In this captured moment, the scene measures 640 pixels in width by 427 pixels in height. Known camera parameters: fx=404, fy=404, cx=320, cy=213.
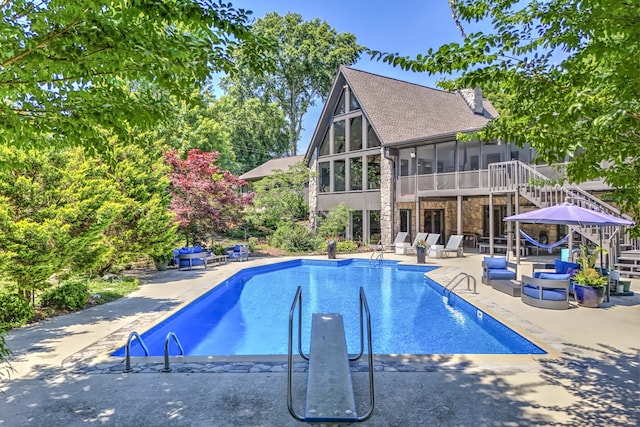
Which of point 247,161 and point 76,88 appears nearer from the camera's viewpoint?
point 76,88

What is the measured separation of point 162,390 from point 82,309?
5.23 meters

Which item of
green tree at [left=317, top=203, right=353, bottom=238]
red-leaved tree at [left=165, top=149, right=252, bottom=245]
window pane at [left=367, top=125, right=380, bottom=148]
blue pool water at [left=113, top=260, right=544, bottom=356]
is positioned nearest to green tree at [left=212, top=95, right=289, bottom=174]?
green tree at [left=317, top=203, right=353, bottom=238]

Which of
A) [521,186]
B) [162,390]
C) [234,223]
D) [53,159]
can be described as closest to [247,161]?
[234,223]

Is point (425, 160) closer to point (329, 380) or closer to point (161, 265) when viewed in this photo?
point (161, 265)

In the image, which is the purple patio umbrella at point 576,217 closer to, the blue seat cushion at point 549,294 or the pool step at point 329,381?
the blue seat cushion at point 549,294

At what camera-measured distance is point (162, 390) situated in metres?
4.70

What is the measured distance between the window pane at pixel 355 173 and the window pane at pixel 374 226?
5.87 ft

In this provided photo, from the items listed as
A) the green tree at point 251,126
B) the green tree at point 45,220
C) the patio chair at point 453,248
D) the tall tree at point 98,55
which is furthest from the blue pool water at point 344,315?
the green tree at point 251,126

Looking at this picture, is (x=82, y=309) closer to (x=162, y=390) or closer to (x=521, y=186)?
(x=162, y=390)

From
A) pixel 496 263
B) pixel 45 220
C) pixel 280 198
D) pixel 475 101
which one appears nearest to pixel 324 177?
pixel 280 198

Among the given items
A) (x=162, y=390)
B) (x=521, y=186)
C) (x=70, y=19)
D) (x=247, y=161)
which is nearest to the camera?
(x=70, y=19)

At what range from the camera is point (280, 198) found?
2192 centimetres

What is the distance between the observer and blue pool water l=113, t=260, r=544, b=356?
24.9 ft

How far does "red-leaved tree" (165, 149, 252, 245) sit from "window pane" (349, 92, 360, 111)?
8605 mm
